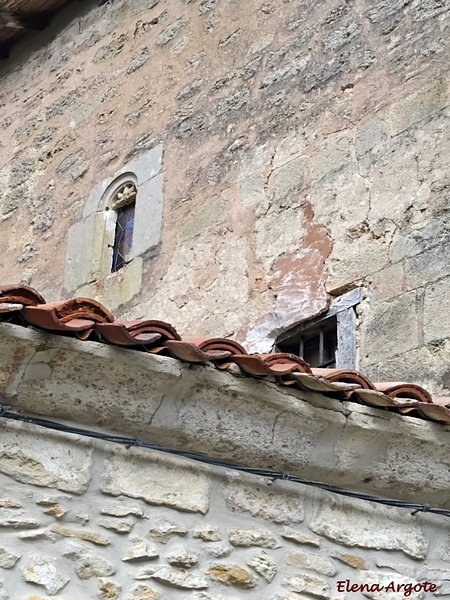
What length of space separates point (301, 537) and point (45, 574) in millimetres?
819

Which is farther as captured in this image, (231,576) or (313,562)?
(313,562)

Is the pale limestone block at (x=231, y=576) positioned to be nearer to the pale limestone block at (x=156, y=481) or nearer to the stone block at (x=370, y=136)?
the pale limestone block at (x=156, y=481)

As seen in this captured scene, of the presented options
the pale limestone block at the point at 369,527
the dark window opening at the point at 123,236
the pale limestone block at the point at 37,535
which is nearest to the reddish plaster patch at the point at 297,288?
the dark window opening at the point at 123,236

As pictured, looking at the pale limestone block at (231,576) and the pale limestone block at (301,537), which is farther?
the pale limestone block at (301,537)

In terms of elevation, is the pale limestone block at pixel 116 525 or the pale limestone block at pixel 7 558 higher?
the pale limestone block at pixel 116 525

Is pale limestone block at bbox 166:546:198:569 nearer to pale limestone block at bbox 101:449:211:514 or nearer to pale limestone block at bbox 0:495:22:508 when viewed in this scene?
pale limestone block at bbox 101:449:211:514

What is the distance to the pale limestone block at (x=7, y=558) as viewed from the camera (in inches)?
114

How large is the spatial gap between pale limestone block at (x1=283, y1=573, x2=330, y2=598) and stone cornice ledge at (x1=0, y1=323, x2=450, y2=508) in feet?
1.12

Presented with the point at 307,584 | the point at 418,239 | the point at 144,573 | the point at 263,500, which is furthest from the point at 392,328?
the point at 144,573

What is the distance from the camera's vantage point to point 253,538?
10.6ft

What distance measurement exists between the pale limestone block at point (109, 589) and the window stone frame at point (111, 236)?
334cm

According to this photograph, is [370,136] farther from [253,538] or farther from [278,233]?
[253,538]

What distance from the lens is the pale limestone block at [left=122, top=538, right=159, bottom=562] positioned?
10.0 ft

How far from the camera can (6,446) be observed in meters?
3.05
